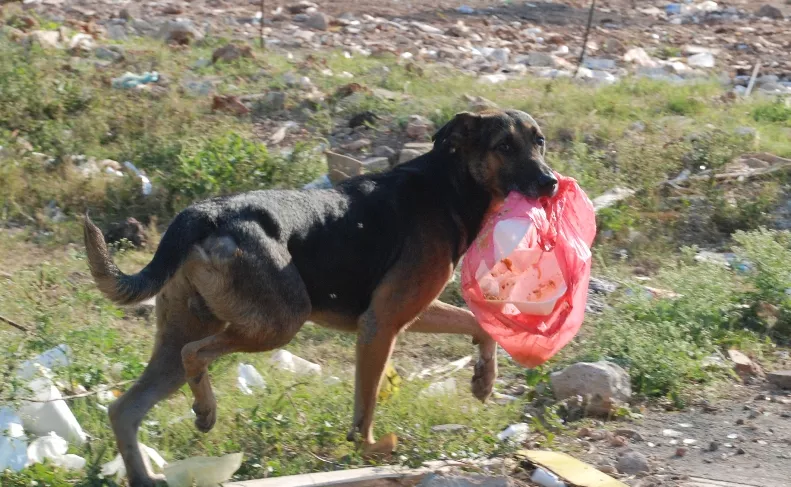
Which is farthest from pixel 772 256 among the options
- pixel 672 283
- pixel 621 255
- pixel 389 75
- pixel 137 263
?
pixel 389 75

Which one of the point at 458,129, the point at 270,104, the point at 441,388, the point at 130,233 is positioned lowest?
the point at 130,233

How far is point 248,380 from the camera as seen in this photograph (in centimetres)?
596

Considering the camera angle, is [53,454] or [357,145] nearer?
[53,454]

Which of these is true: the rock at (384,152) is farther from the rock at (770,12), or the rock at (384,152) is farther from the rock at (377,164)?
the rock at (770,12)

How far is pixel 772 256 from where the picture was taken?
23.9 ft

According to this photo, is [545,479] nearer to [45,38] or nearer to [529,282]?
[529,282]

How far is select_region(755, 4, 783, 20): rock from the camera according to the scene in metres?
18.3

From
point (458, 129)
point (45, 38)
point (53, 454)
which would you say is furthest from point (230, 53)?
point (53, 454)

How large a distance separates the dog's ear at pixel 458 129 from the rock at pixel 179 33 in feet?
27.9

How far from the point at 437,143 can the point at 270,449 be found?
186 cm

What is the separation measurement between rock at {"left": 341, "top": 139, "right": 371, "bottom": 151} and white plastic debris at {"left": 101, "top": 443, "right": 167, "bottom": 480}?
5437 millimetres

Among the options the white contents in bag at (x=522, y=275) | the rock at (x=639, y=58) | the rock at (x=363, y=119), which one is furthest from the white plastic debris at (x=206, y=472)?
the rock at (x=639, y=58)

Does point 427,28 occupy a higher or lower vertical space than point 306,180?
higher

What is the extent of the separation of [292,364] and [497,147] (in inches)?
Result: 73.4
